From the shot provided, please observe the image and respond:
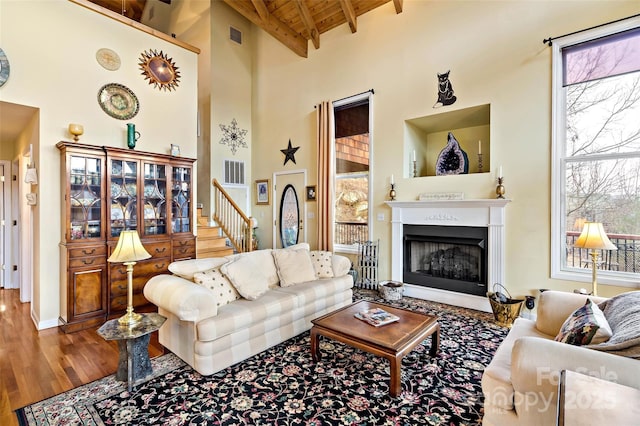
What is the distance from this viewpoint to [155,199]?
4.19 meters

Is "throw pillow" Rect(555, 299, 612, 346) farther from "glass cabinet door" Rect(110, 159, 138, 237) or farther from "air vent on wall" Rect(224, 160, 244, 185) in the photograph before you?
"air vent on wall" Rect(224, 160, 244, 185)

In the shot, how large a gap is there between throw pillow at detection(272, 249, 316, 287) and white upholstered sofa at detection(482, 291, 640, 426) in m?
2.15

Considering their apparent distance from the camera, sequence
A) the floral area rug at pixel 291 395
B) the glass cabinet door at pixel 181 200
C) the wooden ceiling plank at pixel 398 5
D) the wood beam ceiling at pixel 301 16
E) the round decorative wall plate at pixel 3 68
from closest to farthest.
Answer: the floral area rug at pixel 291 395 < the round decorative wall plate at pixel 3 68 < the glass cabinet door at pixel 181 200 < the wooden ceiling plank at pixel 398 5 < the wood beam ceiling at pixel 301 16

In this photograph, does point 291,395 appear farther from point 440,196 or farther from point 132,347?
point 440,196

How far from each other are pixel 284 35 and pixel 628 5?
4831mm

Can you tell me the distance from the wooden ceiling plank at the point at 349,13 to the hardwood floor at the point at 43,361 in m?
5.47

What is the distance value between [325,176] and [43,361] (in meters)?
4.32

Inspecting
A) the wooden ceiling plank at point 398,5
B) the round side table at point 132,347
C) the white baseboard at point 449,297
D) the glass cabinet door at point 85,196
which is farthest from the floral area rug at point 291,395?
the wooden ceiling plank at point 398,5

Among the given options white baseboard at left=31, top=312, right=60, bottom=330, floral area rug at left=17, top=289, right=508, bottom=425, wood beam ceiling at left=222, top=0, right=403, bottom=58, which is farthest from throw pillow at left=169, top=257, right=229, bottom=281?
wood beam ceiling at left=222, top=0, right=403, bottom=58

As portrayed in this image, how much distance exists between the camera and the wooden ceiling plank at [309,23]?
17.3ft

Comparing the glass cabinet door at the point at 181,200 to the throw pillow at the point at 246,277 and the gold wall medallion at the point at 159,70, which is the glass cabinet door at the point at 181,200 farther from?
the throw pillow at the point at 246,277

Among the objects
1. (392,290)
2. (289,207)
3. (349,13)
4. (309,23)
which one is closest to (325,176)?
(289,207)

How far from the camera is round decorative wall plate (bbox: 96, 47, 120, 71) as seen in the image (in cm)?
382

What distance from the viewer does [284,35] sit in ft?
18.7
